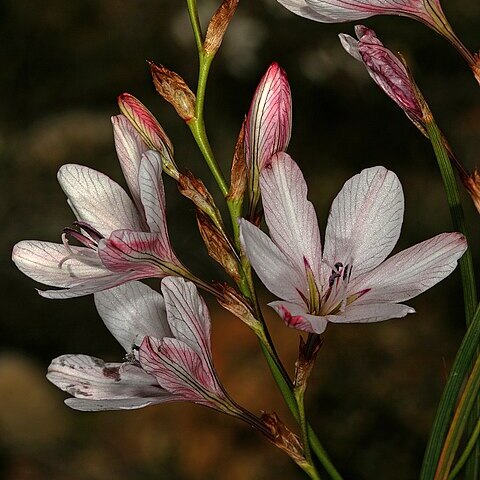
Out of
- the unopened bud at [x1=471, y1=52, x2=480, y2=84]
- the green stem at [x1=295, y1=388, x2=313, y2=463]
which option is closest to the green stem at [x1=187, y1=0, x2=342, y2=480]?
the green stem at [x1=295, y1=388, x2=313, y2=463]

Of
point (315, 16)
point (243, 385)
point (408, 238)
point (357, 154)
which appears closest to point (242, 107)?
point (357, 154)

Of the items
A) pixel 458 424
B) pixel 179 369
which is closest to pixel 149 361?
pixel 179 369

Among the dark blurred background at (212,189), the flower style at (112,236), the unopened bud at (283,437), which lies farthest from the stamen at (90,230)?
the dark blurred background at (212,189)

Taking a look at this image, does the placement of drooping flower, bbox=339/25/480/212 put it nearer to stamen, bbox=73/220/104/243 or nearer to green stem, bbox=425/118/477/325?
green stem, bbox=425/118/477/325

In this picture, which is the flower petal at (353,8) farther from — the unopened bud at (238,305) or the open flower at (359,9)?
the unopened bud at (238,305)

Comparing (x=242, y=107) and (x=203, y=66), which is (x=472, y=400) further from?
(x=242, y=107)

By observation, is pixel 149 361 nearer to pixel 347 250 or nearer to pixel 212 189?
pixel 347 250

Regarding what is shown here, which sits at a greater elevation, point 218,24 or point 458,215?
point 218,24
